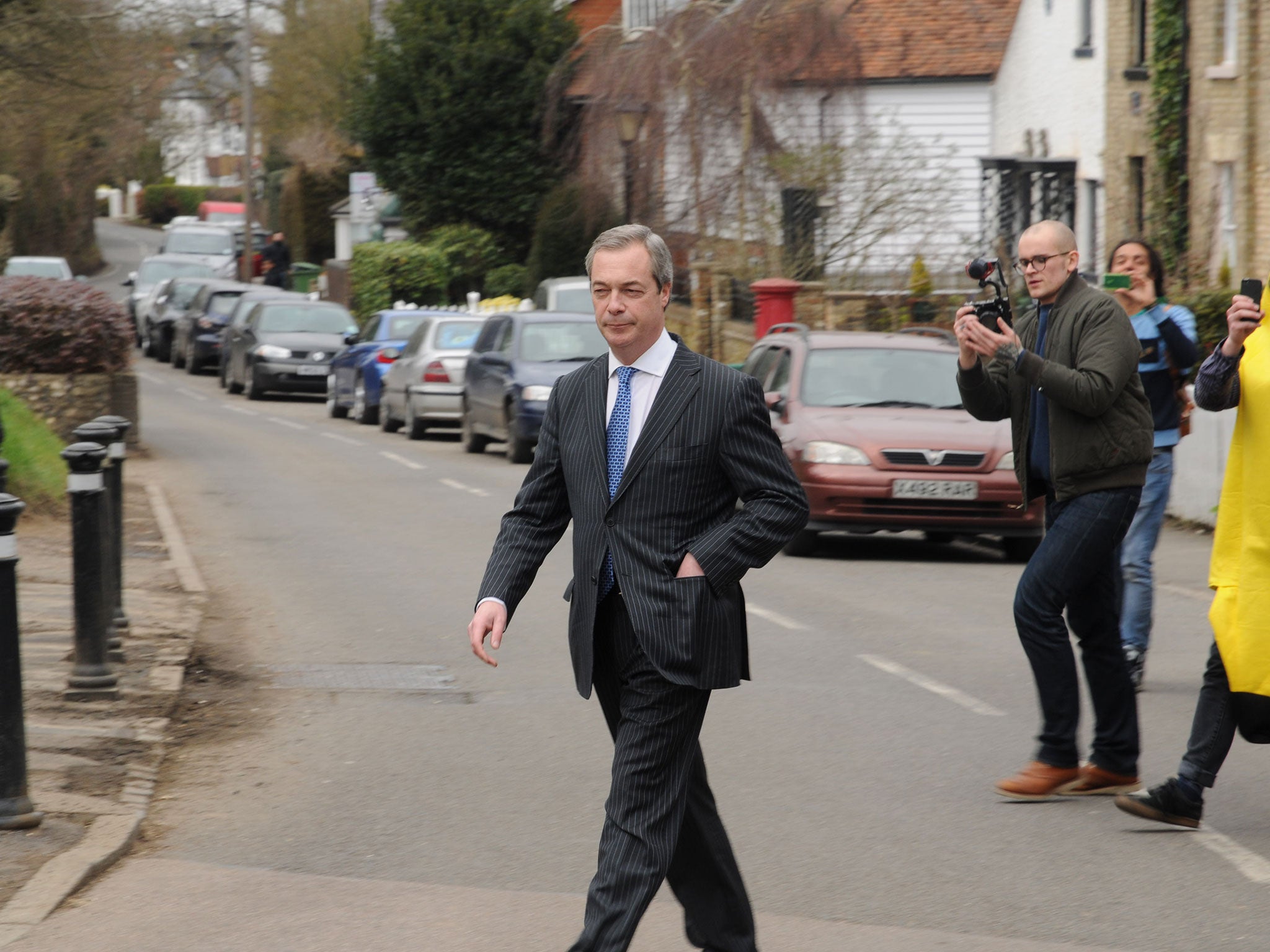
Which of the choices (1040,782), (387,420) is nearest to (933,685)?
(1040,782)

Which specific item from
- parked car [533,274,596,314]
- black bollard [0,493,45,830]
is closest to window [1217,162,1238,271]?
parked car [533,274,596,314]

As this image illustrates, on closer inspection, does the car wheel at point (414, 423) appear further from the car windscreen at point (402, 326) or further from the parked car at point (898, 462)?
the parked car at point (898, 462)

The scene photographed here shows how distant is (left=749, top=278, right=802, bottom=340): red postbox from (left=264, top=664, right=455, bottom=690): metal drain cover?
16.5m

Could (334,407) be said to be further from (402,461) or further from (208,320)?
(208,320)

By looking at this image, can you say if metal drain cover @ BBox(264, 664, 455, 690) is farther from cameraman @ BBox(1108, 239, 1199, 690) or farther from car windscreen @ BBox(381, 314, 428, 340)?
car windscreen @ BBox(381, 314, 428, 340)

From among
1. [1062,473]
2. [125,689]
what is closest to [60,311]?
[125,689]

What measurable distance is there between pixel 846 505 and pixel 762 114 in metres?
18.9

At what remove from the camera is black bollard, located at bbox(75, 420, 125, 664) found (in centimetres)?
868

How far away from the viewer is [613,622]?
4375 millimetres

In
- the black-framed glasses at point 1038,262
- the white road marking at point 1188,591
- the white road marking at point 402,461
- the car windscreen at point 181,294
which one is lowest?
the white road marking at point 1188,591

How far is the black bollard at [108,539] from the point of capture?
8680 millimetres

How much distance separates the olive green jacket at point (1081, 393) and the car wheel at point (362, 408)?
21817mm

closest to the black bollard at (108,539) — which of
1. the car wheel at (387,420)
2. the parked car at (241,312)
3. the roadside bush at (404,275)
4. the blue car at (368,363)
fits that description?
the car wheel at (387,420)

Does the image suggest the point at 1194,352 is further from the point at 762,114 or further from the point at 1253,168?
the point at 762,114
